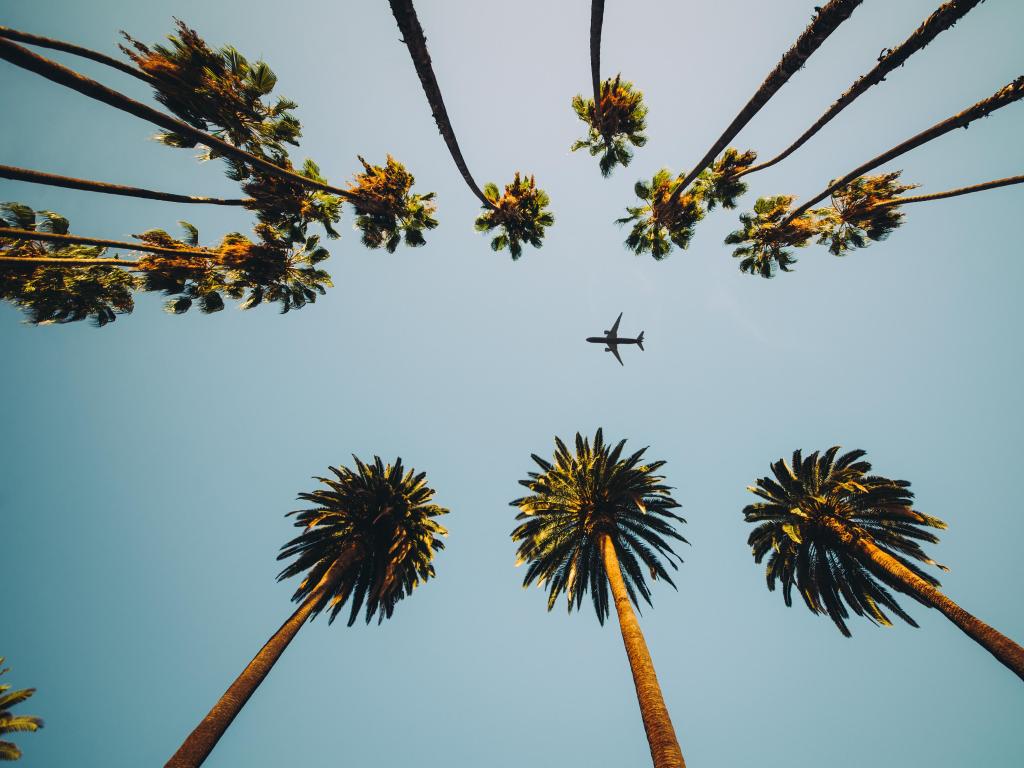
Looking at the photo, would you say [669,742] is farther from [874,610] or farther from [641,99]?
[641,99]

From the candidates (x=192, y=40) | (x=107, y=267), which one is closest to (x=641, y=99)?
(x=192, y=40)

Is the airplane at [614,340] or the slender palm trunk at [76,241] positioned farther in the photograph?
the airplane at [614,340]

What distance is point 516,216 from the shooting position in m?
15.3

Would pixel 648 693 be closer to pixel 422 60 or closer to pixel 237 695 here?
pixel 237 695

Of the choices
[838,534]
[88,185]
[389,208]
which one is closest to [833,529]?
[838,534]

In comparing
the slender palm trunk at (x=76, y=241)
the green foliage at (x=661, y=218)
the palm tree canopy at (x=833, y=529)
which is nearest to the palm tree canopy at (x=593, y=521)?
the palm tree canopy at (x=833, y=529)

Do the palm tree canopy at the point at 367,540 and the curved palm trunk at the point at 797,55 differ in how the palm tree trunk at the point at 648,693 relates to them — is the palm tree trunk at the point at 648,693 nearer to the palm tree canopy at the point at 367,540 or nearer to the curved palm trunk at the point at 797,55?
the palm tree canopy at the point at 367,540

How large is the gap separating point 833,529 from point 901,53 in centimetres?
1357

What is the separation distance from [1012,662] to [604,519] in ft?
31.4

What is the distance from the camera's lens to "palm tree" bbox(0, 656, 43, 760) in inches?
552

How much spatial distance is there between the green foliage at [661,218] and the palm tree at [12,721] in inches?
1190

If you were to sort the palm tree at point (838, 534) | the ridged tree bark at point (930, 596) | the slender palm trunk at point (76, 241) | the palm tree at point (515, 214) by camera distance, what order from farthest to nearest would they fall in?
the palm tree at point (515, 214), the palm tree at point (838, 534), the ridged tree bark at point (930, 596), the slender palm trunk at point (76, 241)

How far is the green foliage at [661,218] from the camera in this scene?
14.6m

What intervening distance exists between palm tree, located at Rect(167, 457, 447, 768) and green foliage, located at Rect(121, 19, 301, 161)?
11303 millimetres
